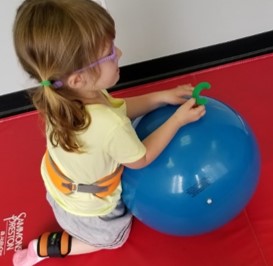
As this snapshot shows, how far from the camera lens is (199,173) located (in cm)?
96

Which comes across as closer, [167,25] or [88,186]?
[88,186]

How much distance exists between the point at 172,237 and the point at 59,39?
80 centimetres

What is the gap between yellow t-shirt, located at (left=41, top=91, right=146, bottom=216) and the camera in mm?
900

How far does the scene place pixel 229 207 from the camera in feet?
3.44

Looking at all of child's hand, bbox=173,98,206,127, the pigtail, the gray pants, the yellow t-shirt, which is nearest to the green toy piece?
child's hand, bbox=173,98,206,127

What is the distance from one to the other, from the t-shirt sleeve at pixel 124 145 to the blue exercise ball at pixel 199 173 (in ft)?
0.30

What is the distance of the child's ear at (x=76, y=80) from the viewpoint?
839 millimetres

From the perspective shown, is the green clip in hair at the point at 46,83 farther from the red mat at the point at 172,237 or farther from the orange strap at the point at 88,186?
the red mat at the point at 172,237

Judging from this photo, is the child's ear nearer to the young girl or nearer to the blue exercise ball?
the young girl

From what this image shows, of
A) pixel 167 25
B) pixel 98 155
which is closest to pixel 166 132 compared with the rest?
pixel 98 155

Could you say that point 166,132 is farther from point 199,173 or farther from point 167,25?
point 167,25

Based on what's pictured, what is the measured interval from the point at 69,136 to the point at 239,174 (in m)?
0.46

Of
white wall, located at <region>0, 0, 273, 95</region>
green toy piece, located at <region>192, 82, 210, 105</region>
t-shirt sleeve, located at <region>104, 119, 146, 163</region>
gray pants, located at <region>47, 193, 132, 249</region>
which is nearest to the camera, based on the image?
t-shirt sleeve, located at <region>104, 119, 146, 163</region>

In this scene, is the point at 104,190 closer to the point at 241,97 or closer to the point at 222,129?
the point at 222,129
